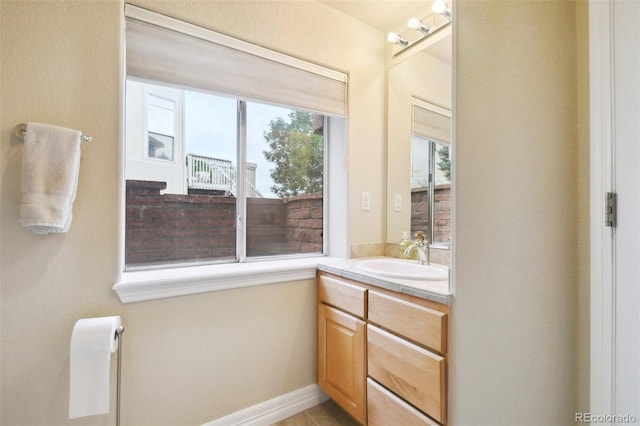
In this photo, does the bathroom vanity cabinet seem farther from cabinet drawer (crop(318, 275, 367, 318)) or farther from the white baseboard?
the white baseboard

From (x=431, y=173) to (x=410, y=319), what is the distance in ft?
3.39

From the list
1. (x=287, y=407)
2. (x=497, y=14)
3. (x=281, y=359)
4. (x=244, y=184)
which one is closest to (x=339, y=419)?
(x=287, y=407)

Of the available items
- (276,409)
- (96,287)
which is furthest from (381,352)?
(96,287)

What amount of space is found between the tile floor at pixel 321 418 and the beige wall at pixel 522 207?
2.92 ft

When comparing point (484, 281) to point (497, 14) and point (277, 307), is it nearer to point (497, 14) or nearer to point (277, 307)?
point (497, 14)

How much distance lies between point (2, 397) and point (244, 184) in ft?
4.45

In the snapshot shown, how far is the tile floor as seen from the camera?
5.37ft

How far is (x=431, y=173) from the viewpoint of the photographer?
187cm

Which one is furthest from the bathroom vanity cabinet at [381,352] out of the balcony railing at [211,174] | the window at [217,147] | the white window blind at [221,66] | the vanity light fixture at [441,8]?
the vanity light fixture at [441,8]

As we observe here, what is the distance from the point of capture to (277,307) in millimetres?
1686

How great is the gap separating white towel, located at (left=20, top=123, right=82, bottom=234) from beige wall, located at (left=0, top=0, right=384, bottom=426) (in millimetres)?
89
